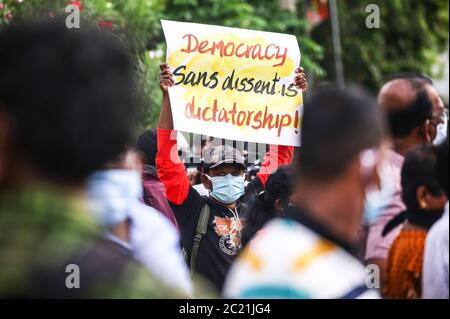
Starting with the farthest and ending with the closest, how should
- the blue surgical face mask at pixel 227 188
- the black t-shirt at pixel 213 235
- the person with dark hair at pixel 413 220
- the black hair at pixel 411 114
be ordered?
the blue surgical face mask at pixel 227 188
the black t-shirt at pixel 213 235
the black hair at pixel 411 114
the person with dark hair at pixel 413 220

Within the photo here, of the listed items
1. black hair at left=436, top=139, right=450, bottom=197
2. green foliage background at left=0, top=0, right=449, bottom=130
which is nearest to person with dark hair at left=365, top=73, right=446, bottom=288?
black hair at left=436, top=139, right=450, bottom=197

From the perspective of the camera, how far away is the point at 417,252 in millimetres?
3902

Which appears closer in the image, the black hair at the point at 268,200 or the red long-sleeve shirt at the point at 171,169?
the black hair at the point at 268,200

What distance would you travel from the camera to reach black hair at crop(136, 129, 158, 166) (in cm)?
635

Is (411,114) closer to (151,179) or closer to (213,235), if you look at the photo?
(213,235)

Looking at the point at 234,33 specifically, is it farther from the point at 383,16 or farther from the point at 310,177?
the point at 383,16

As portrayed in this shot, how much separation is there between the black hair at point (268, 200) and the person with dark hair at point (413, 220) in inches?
45.0

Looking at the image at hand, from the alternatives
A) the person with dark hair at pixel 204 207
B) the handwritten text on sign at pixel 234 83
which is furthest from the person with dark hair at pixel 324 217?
the handwritten text on sign at pixel 234 83

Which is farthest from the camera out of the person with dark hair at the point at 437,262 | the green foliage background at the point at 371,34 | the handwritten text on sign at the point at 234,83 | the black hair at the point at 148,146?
the green foliage background at the point at 371,34

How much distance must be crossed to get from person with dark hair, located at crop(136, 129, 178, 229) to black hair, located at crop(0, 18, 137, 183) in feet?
11.1

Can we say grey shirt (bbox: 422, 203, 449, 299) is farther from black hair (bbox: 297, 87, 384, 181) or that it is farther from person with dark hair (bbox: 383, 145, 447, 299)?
black hair (bbox: 297, 87, 384, 181)

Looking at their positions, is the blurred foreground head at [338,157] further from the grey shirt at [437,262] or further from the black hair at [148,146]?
the black hair at [148,146]

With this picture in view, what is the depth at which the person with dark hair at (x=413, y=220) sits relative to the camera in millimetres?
3887

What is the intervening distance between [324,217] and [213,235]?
303 centimetres
